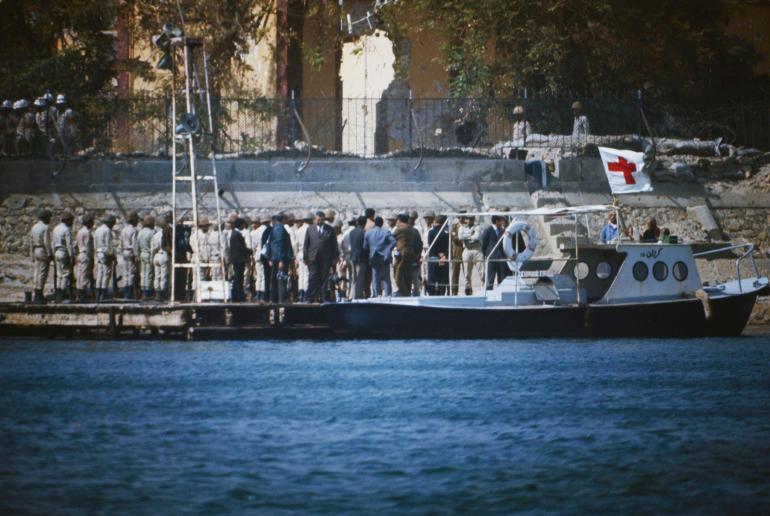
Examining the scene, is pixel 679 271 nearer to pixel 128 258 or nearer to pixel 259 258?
pixel 259 258

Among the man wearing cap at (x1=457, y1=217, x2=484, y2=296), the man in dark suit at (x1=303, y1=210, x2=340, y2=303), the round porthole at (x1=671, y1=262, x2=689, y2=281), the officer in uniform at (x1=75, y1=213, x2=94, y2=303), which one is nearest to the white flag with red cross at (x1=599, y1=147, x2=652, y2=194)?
the round porthole at (x1=671, y1=262, x2=689, y2=281)

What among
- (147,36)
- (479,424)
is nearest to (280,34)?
(147,36)

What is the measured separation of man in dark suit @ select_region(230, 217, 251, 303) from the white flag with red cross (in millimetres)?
6312

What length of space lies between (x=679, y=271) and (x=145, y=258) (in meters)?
9.38

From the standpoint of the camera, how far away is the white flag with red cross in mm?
27500

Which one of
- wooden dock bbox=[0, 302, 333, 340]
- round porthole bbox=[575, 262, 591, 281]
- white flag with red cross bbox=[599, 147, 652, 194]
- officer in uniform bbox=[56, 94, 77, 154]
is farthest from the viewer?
officer in uniform bbox=[56, 94, 77, 154]

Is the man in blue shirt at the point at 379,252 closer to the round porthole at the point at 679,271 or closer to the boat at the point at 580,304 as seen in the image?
the boat at the point at 580,304

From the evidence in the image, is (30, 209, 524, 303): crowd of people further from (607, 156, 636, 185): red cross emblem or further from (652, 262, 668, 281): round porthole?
(652, 262, 668, 281): round porthole

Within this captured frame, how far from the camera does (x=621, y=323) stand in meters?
27.6

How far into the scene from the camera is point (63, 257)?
95.2 feet

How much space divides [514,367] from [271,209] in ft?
Answer: 34.2

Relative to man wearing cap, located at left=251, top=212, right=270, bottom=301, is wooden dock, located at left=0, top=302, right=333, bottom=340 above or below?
below

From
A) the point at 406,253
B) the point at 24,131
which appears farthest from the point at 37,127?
the point at 406,253

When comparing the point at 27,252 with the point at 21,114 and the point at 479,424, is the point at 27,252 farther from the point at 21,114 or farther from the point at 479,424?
the point at 479,424
